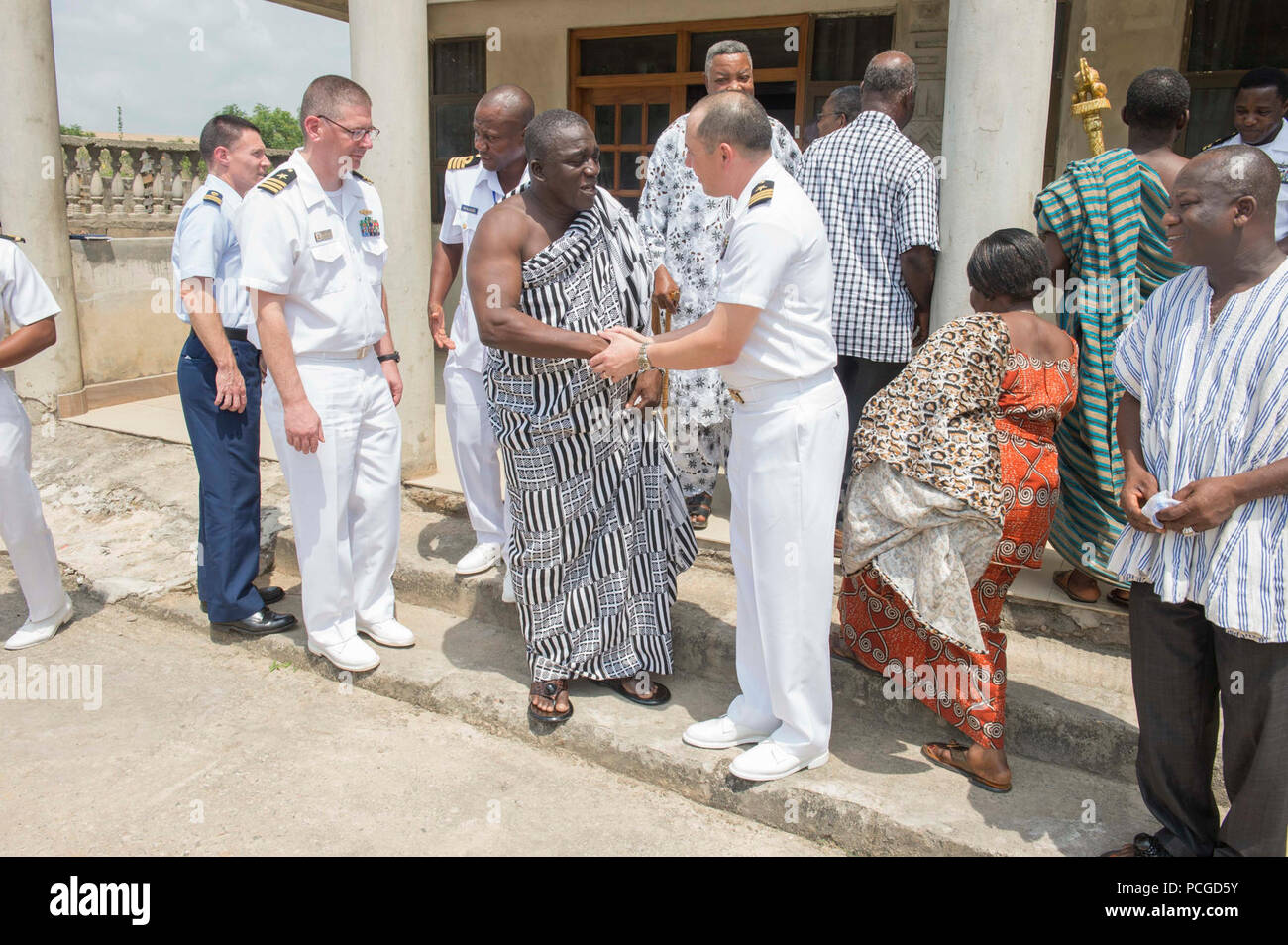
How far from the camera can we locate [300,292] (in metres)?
3.47

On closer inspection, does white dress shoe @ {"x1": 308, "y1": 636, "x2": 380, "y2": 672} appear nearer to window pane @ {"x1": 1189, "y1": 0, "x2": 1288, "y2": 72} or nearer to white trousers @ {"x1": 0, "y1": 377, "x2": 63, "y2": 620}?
white trousers @ {"x1": 0, "y1": 377, "x2": 63, "y2": 620}

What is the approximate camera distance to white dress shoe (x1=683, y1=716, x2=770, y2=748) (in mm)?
3188

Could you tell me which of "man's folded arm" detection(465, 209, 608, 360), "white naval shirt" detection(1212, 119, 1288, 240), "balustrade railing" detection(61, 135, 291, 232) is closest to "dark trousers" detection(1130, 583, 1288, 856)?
"man's folded arm" detection(465, 209, 608, 360)

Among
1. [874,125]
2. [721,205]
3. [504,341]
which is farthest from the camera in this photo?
[721,205]

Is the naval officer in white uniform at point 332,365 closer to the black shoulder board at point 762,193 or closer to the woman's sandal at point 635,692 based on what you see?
the woman's sandal at point 635,692

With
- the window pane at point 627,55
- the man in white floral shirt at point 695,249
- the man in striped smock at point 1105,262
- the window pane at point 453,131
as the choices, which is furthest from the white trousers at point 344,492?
the window pane at point 453,131

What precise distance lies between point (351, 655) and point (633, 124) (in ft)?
17.6

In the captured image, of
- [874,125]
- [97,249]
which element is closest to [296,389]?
[874,125]

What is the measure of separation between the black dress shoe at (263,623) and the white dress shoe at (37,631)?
2.33 ft

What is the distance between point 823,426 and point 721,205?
1670mm

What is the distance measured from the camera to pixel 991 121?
11.7 ft
